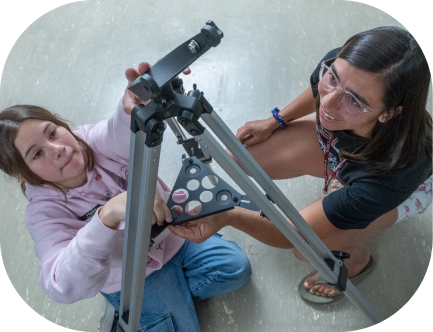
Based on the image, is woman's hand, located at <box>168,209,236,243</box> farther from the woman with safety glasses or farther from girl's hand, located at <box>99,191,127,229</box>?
girl's hand, located at <box>99,191,127,229</box>

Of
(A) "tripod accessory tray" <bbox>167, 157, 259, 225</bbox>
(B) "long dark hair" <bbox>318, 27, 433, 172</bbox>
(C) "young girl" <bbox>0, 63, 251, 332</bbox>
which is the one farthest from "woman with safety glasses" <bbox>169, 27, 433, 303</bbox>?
(C) "young girl" <bbox>0, 63, 251, 332</bbox>

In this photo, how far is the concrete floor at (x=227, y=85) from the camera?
131cm

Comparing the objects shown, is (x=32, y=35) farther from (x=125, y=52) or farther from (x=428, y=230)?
(x=428, y=230)

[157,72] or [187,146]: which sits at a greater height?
[157,72]

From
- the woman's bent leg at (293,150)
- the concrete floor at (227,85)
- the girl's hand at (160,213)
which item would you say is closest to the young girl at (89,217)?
the girl's hand at (160,213)

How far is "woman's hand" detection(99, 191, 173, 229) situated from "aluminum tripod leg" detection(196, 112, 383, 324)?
189 millimetres

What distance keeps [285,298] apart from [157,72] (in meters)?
0.97

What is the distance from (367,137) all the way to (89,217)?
0.72 m

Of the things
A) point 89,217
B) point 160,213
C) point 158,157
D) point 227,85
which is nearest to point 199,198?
point 160,213

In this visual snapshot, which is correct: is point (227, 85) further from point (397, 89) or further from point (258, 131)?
point (397, 89)

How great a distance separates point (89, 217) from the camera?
1070 millimetres

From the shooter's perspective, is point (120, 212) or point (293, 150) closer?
point (120, 212)

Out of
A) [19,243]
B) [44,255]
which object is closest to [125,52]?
[19,243]

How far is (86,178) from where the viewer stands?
1081 millimetres
